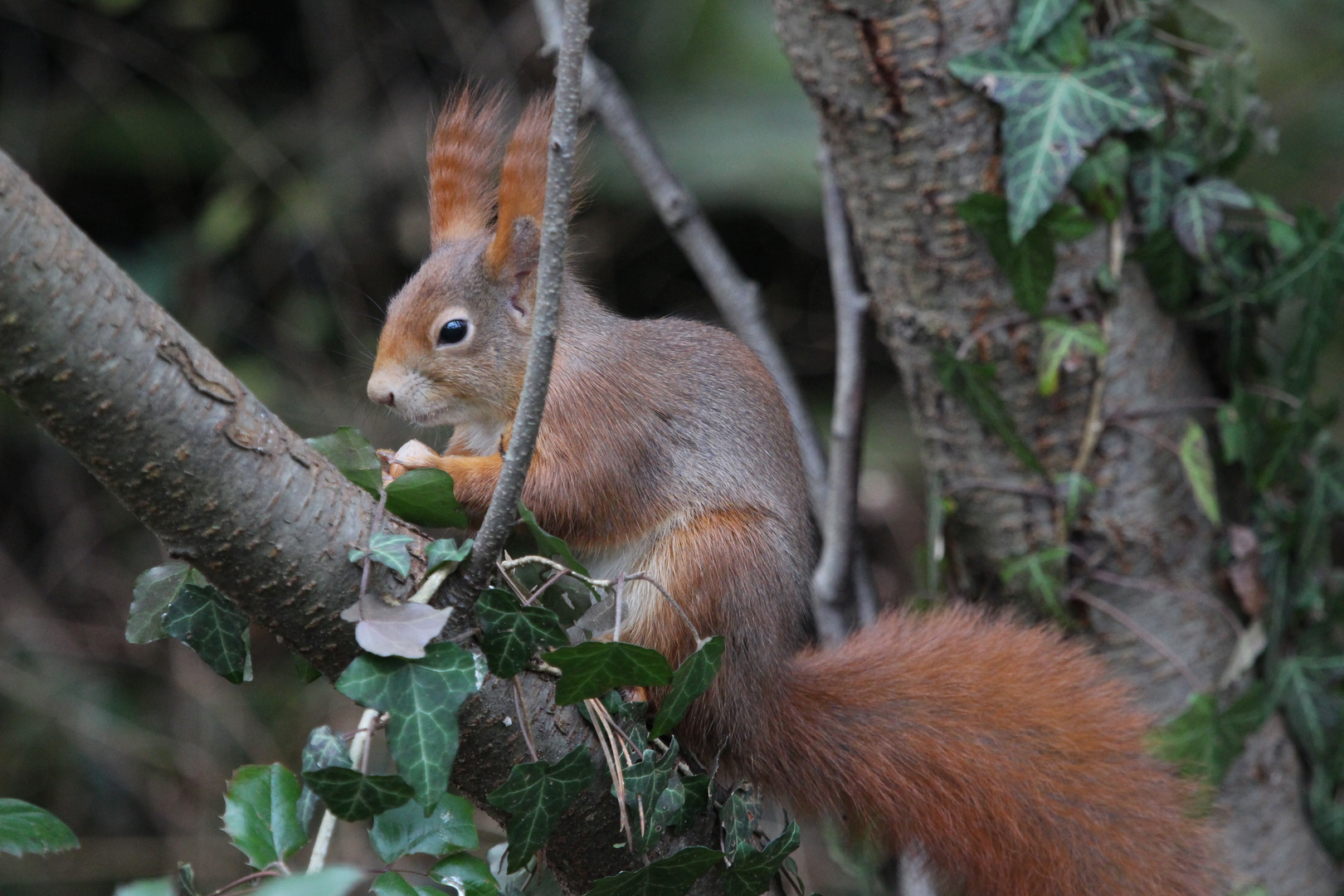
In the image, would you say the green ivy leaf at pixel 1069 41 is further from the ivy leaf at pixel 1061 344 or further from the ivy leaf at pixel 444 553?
the ivy leaf at pixel 444 553

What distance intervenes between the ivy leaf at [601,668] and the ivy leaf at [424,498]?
8.0 inches

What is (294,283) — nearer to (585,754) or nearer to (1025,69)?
(1025,69)

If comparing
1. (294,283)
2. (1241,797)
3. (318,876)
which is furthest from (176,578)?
(294,283)

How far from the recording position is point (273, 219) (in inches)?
138

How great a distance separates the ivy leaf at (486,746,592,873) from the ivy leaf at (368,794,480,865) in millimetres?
41

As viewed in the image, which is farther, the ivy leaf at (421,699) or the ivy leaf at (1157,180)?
the ivy leaf at (1157,180)

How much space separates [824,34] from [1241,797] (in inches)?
52.4

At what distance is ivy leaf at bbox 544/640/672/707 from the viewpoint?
3.29 ft

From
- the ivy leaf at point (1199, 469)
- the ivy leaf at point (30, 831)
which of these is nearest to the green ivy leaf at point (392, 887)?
the ivy leaf at point (30, 831)

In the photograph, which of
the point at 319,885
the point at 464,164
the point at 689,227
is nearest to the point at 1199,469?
the point at 689,227

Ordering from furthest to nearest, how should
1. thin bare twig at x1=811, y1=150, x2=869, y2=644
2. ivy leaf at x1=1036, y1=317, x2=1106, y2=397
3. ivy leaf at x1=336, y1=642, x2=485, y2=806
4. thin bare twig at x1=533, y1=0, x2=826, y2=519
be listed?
1. thin bare twig at x1=533, y1=0, x2=826, y2=519
2. thin bare twig at x1=811, y1=150, x2=869, y2=644
3. ivy leaf at x1=1036, y1=317, x2=1106, y2=397
4. ivy leaf at x1=336, y1=642, x2=485, y2=806

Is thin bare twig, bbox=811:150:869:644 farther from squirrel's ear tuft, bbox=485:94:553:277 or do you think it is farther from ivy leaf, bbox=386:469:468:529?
ivy leaf, bbox=386:469:468:529

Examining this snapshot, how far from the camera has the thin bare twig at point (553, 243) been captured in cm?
83

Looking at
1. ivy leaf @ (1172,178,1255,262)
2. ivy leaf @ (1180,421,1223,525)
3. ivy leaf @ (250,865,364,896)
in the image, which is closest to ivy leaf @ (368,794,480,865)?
ivy leaf @ (250,865,364,896)
